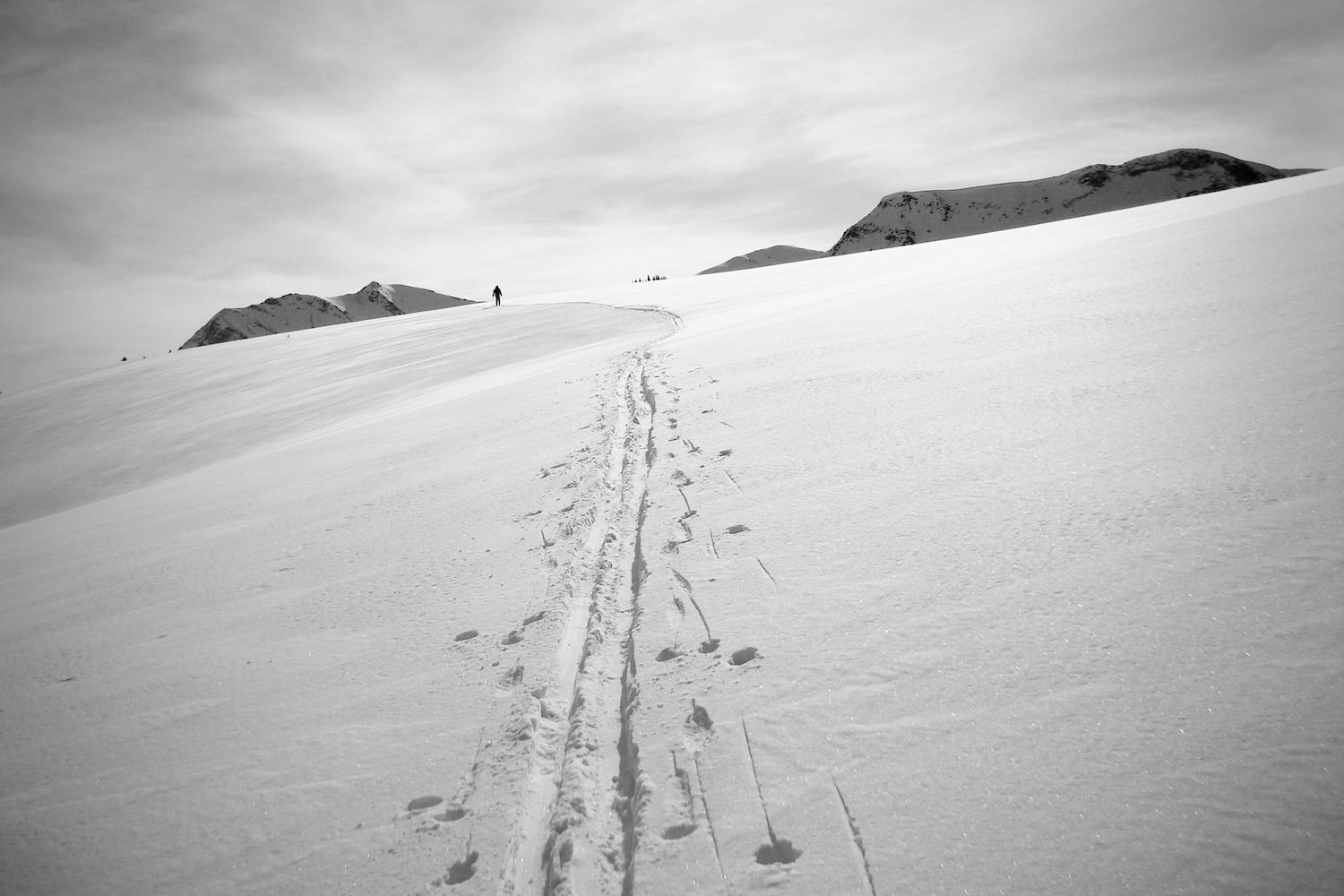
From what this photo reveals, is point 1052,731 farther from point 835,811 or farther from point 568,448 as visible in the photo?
point 568,448

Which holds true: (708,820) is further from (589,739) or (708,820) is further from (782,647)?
(782,647)

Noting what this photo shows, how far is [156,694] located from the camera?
3.41 m

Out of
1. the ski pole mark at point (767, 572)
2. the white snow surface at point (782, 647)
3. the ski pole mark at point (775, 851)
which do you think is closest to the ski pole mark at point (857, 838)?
the white snow surface at point (782, 647)

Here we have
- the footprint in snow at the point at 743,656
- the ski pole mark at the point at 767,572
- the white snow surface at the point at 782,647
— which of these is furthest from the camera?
the ski pole mark at the point at 767,572

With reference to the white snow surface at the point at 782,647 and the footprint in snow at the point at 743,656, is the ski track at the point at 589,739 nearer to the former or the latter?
the white snow surface at the point at 782,647

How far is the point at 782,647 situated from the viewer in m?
2.88

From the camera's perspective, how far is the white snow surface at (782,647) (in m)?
1.96

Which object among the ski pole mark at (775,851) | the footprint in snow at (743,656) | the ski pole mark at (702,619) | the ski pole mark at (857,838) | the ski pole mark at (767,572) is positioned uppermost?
the ski pole mark at (767,572)

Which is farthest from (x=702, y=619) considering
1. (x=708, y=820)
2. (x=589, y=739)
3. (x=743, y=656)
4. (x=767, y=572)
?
(x=708, y=820)

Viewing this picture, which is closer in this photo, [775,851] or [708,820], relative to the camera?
[775,851]

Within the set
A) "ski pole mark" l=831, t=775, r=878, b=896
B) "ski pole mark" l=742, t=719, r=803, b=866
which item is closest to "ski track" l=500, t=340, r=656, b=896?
"ski pole mark" l=742, t=719, r=803, b=866

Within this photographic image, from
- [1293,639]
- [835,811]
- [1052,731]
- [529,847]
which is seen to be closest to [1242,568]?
[1293,639]

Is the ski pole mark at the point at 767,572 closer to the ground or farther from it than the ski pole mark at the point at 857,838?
farther from it

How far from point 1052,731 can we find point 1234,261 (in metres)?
7.66
